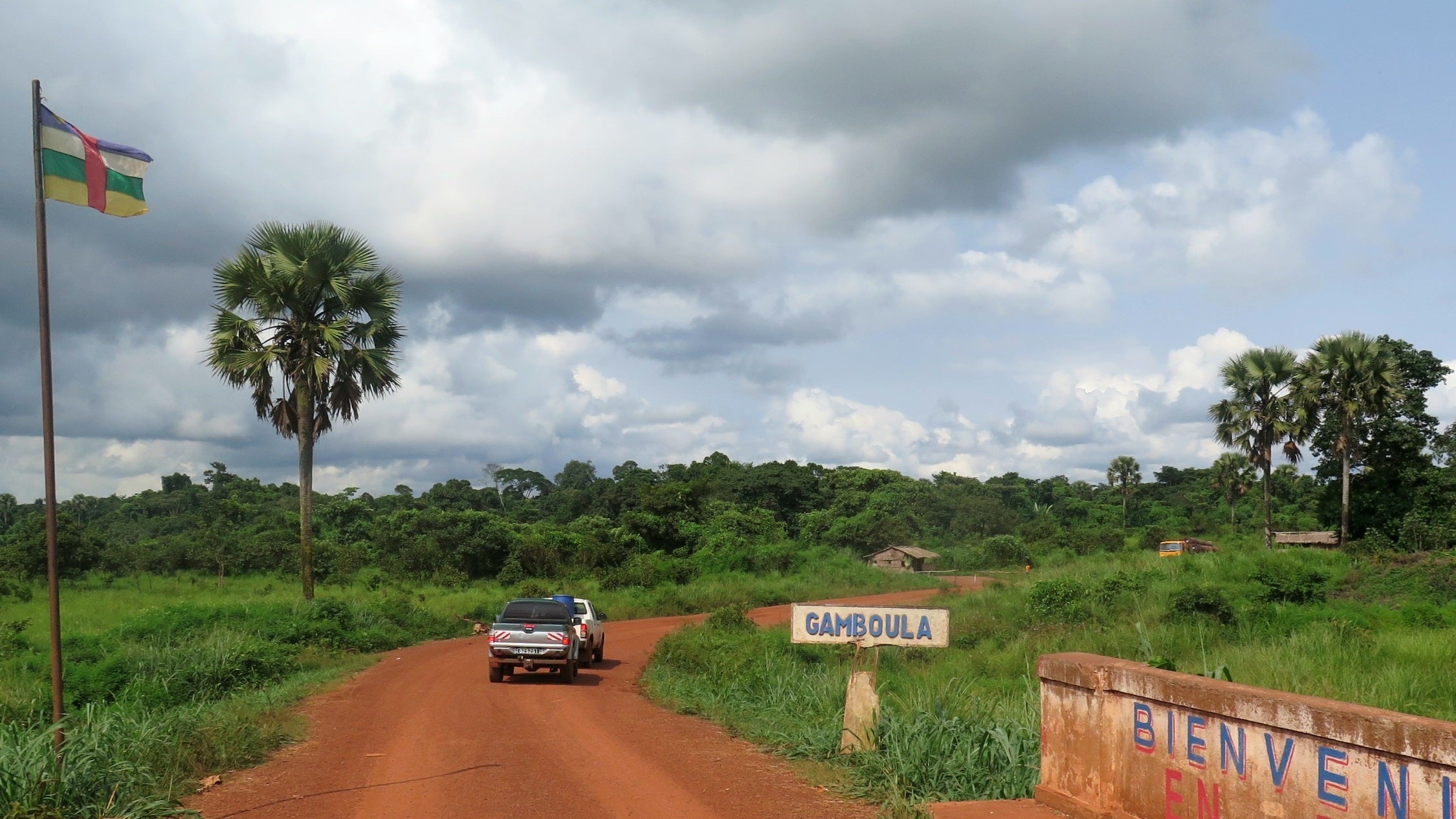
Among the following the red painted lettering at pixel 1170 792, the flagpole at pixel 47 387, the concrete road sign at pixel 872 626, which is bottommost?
the red painted lettering at pixel 1170 792

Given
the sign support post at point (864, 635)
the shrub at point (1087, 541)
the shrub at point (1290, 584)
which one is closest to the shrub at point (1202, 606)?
the shrub at point (1290, 584)

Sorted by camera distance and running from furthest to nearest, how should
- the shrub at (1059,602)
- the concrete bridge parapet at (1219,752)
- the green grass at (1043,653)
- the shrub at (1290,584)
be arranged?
the shrub at (1290,584)
the shrub at (1059,602)
the green grass at (1043,653)
the concrete bridge parapet at (1219,752)

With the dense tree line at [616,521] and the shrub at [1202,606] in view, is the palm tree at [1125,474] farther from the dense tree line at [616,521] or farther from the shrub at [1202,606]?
the shrub at [1202,606]

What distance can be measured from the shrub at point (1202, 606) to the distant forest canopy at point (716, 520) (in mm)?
18866

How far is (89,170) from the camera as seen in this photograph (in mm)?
8797

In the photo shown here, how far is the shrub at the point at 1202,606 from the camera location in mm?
21969

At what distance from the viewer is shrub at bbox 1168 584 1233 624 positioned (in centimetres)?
2197

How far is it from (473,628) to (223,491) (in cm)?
5038

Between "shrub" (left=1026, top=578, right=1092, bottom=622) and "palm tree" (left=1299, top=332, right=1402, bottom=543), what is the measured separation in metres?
22.0

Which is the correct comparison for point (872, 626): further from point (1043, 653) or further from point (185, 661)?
point (185, 661)

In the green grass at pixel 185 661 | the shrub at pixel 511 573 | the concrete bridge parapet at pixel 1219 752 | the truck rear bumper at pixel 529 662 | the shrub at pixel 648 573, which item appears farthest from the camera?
the shrub at pixel 648 573

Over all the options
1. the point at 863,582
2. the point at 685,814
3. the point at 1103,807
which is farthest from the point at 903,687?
the point at 863,582

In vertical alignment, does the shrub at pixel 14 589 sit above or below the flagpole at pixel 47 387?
below

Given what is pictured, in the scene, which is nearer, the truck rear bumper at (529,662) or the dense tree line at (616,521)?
the truck rear bumper at (529,662)
